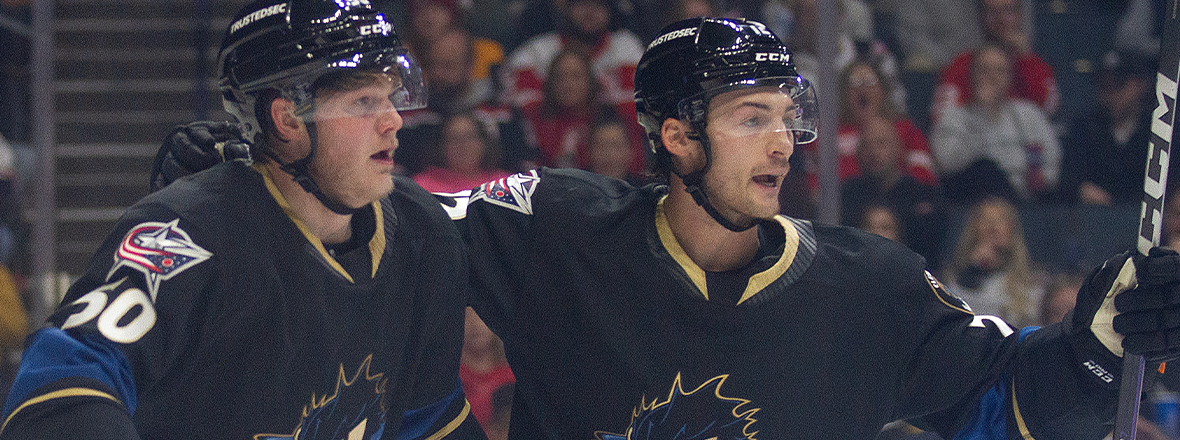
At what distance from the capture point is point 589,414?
6.86ft

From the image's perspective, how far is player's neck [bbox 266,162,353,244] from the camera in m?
1.85

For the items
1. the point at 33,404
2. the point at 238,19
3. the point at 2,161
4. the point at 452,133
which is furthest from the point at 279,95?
the point at 2,161

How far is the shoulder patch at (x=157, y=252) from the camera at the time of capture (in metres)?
1.58

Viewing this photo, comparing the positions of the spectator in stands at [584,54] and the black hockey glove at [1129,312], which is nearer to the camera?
the black hockey glove at [1129,312]

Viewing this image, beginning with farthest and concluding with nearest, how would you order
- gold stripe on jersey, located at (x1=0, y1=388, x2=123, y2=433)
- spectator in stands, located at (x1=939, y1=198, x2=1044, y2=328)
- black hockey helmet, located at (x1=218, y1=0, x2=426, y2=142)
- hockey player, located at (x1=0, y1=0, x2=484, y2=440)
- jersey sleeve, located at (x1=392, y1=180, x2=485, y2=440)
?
spectator in stands, located at (x1=939, y1=198, x2=1044, y2=328) → jersey sleeve, located at (x1=392, y1=180, x2=485, y2=440) → black hockey helmet, located at (x1=218, y1=0, x2=426, y2=142) → hockey player, located at (x1=0, y1=0, x2=484, y2=440) → gold stripe on jersey, located at (x1=0, y1=388, x2=123, y2=433)

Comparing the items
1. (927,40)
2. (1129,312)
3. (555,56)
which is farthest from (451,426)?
(927,40)

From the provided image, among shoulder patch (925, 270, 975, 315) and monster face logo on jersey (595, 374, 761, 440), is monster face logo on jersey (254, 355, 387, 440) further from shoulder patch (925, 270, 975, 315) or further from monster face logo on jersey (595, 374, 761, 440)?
shoulder patch (925, 270, 975, 315)

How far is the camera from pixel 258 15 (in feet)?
5.96

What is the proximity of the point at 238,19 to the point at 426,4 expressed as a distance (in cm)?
243

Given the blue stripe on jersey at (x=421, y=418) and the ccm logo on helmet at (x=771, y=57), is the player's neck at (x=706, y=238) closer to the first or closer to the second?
the ccm logo on helmet at (x=771, y=57)

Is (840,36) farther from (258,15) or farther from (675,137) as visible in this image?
(258,15)

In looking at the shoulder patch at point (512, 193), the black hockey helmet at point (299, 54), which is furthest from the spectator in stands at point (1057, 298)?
the black hockey helmet at point (299, 54)

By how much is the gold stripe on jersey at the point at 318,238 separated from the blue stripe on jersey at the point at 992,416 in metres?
1.18

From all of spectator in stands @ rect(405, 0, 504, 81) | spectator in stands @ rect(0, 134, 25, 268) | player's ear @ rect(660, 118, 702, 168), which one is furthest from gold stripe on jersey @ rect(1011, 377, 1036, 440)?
spectator in stands @ rect(0, 134, 25, 268)
